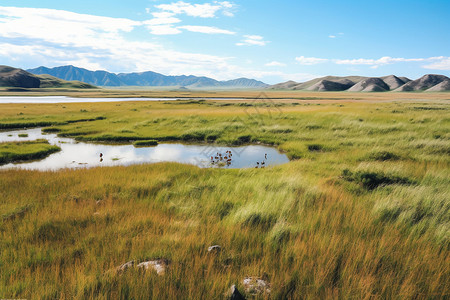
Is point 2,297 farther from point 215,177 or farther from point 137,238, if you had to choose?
point 215,177

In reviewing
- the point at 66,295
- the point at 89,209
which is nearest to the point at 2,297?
the point at 66,295

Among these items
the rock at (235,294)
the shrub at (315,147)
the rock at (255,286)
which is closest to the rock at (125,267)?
the rock at (235,294)

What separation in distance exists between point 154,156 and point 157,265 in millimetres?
15018

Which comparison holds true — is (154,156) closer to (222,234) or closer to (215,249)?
(222,234)

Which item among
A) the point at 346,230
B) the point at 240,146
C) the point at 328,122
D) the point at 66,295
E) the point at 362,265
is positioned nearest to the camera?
the point at 66,295

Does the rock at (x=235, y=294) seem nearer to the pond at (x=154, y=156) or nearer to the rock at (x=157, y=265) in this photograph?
the rock at (x=157, y=265)

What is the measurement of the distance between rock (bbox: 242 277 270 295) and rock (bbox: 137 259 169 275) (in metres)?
1.43

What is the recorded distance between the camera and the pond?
16.0 metres

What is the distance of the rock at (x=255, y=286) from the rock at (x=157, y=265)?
4.69 ft

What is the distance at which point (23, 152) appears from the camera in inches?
690

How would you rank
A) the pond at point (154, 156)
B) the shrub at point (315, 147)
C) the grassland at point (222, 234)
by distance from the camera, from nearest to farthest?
the grassland at point (222, 234), the pond at point (154, 156), the shrub at point (315, 147)

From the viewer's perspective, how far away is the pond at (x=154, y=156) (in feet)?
52.5

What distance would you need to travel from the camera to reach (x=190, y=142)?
24.1 meters

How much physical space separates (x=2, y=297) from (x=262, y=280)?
159 inches
